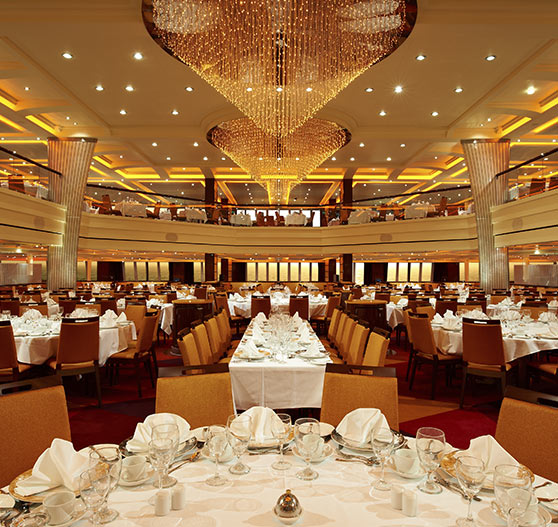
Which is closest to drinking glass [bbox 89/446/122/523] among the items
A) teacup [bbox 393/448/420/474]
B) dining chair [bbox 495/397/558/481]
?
teacup [bbox 393/448/420/474]

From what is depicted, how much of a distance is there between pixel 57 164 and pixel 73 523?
14.3 meters

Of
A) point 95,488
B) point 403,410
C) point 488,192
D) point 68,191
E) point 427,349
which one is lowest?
point 403,410

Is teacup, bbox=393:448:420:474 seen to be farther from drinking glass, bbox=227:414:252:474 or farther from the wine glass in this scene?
drinking glass, bbox=227:414:252:474

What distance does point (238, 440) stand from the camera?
57.1 inches

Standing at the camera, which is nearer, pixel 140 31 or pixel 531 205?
pixel 140 31

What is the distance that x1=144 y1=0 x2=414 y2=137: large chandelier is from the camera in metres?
5.34

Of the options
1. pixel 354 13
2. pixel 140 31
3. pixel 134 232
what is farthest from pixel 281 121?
pixel 134 232

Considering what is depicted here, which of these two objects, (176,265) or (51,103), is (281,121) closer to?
(51,103)

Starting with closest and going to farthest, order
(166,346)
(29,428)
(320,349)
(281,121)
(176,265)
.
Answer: (29,428), (320,349), (281,121), (166,346), (176,265)

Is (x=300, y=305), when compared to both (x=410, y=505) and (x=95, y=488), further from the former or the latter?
(x=95, y=488)

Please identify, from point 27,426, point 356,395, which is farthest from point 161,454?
point 356,395

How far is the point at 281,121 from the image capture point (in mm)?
7469

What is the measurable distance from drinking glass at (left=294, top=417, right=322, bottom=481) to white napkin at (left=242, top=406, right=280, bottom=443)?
0.63ft

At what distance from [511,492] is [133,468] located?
116 cm
